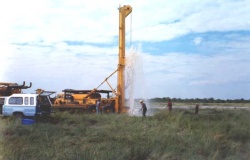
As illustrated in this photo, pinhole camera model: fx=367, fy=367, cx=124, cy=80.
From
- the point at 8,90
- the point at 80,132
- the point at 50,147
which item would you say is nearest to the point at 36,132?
the point at 80,132

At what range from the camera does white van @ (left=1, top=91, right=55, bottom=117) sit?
1948 centimetres

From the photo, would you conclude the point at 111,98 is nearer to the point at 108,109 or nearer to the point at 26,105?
the point at 108,109

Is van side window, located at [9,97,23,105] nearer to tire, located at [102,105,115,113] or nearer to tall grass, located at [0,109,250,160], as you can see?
tall grass, located at [0,109,250,160]

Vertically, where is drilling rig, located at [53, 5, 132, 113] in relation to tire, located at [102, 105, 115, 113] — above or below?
above

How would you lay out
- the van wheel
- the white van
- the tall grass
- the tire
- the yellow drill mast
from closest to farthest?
the tall grass, the white van, the van wheel, the tire, the yellow drill mast

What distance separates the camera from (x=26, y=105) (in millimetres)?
19625

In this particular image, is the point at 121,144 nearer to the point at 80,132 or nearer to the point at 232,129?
the point at 80,132

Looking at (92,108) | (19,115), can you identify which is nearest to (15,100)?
(19,115)

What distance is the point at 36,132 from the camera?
14.5 metres

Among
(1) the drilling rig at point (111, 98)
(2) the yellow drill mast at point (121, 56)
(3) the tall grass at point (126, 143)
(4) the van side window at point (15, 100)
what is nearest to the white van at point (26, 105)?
(4) the van side window at point (15, 100)

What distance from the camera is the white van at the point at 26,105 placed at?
63.9 feet

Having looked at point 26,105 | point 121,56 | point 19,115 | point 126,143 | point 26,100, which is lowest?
A: point 126,143

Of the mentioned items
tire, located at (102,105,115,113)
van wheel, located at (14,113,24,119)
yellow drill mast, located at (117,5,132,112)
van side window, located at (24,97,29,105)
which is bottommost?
van wheel, located at (14,113,24,119)

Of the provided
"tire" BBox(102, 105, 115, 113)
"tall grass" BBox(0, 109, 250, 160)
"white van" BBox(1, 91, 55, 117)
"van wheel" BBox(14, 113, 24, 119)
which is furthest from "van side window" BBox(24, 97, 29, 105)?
"tire" BBox(102, 105, 115, 113)
